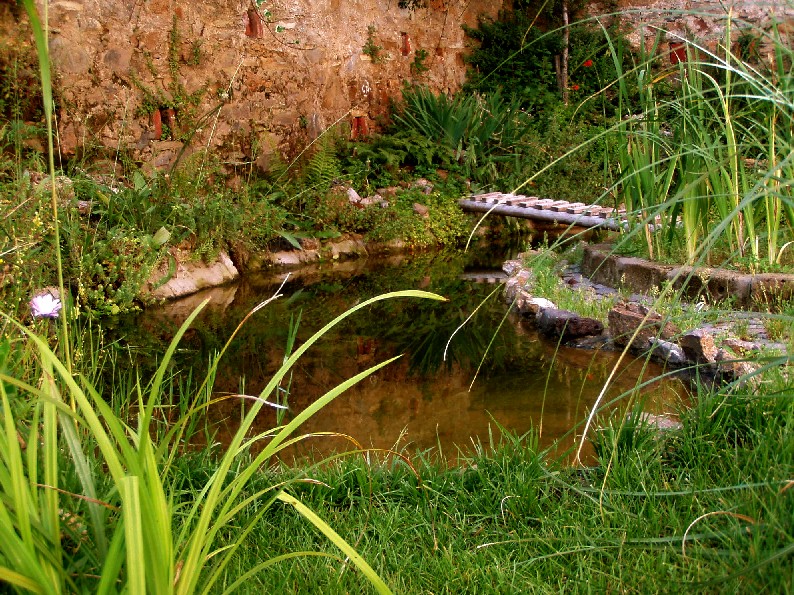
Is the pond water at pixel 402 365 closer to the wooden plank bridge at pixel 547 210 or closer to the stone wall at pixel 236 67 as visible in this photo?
the wooden plank bridge at pixel 547 210

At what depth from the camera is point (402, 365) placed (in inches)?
159

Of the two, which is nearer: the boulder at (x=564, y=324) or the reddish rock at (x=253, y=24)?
the boulder at (x=564, y=324)

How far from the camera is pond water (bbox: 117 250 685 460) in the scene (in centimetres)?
311

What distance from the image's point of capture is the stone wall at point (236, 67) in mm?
7262

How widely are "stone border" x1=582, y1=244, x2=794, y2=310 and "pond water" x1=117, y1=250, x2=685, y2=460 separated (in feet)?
1.73

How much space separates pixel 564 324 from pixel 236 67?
17.2 ft

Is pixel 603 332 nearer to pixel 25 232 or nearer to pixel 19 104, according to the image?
pixel 25 232

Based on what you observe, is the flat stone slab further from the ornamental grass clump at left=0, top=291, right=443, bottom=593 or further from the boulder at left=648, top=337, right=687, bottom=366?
the ornamental grass clump at left=0, top=291, right=443, bottom=593

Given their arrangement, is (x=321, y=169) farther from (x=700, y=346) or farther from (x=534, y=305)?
(x=700, y=346)

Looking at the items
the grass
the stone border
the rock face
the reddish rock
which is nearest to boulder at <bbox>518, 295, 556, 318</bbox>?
the stone border

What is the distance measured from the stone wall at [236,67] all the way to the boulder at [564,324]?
3168mm

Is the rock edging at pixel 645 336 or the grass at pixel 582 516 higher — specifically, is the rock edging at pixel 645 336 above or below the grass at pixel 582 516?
below

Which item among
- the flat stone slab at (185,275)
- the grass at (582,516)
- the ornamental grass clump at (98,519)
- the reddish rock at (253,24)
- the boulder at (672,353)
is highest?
the reddish rock at (253,24)

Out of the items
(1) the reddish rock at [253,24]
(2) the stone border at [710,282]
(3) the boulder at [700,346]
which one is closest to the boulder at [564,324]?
(2) the stone border at [710,282]
